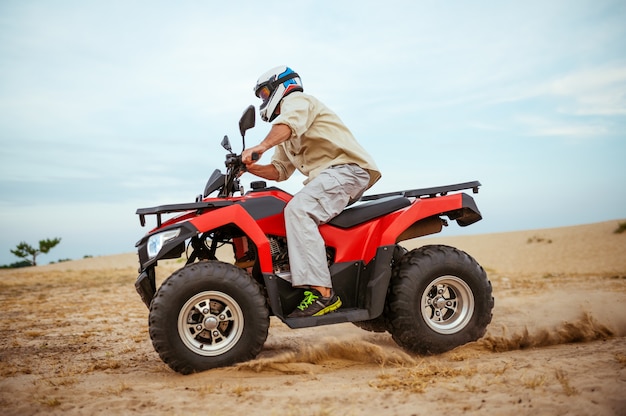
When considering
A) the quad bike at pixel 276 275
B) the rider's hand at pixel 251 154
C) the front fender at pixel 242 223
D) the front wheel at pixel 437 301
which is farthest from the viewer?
the front wheel at pixel 437 301

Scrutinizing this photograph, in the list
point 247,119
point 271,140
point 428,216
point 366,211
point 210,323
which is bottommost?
point 210,323

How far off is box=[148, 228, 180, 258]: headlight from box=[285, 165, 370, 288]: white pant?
98 centimetres

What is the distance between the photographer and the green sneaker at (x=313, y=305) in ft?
16.8

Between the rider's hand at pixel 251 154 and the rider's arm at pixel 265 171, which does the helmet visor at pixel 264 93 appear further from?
the rider's arm at pixel 265 171

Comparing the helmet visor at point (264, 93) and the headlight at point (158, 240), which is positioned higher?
the helmet visor at point (264, 93)

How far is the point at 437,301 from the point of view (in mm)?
5527

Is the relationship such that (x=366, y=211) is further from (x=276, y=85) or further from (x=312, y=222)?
(x=276, y=85)

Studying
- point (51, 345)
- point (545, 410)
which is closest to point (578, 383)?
point (545, 410)

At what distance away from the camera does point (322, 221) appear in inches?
205

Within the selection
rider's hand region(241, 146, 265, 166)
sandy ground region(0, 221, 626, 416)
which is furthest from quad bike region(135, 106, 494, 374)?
sandy ground region(0, 221, 626, 416)

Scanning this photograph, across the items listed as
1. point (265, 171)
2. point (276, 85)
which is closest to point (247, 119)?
point (276, 85)

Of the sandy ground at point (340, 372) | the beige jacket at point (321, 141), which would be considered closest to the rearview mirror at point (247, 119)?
the beige jacket at point (321, 141)

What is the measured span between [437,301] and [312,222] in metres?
1.50

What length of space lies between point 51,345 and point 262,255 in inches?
142
